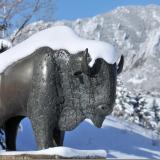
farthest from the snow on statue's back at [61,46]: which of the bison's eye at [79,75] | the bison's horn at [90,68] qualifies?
the bison's eye at [79,75]

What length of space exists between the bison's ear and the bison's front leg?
9 cm

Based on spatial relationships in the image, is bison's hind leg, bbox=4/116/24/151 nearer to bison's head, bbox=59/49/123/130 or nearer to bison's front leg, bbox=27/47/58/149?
bison's front leg, bbox=27/47/58/149

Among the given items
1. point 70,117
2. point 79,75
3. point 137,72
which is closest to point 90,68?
point 79,75

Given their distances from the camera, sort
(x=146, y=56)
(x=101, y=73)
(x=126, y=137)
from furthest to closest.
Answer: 1. (x=146, y=56)
2. (x=126, y=137)
3. (x=101, y=73)

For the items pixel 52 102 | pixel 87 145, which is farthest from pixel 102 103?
pixel 87 145

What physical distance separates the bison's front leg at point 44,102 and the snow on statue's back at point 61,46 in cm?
26

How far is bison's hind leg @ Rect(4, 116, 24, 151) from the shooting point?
5.92m

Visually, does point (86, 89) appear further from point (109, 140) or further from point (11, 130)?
point (109, 140)

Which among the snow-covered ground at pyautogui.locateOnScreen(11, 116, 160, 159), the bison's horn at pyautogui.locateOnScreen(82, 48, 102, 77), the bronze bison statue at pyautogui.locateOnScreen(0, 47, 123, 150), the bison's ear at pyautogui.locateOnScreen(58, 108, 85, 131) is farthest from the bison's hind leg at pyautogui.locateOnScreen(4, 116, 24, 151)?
the snow-covered ground at pyautogui.locateOnScreen(11, 116, 160, 159)

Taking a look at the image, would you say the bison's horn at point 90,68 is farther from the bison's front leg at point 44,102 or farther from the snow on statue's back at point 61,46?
the bison's front leg at point 44,102

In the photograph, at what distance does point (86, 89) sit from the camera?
531 cm

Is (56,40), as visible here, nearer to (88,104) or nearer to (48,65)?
(48,65)

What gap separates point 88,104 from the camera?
5.32m

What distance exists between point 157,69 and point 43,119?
124 m
